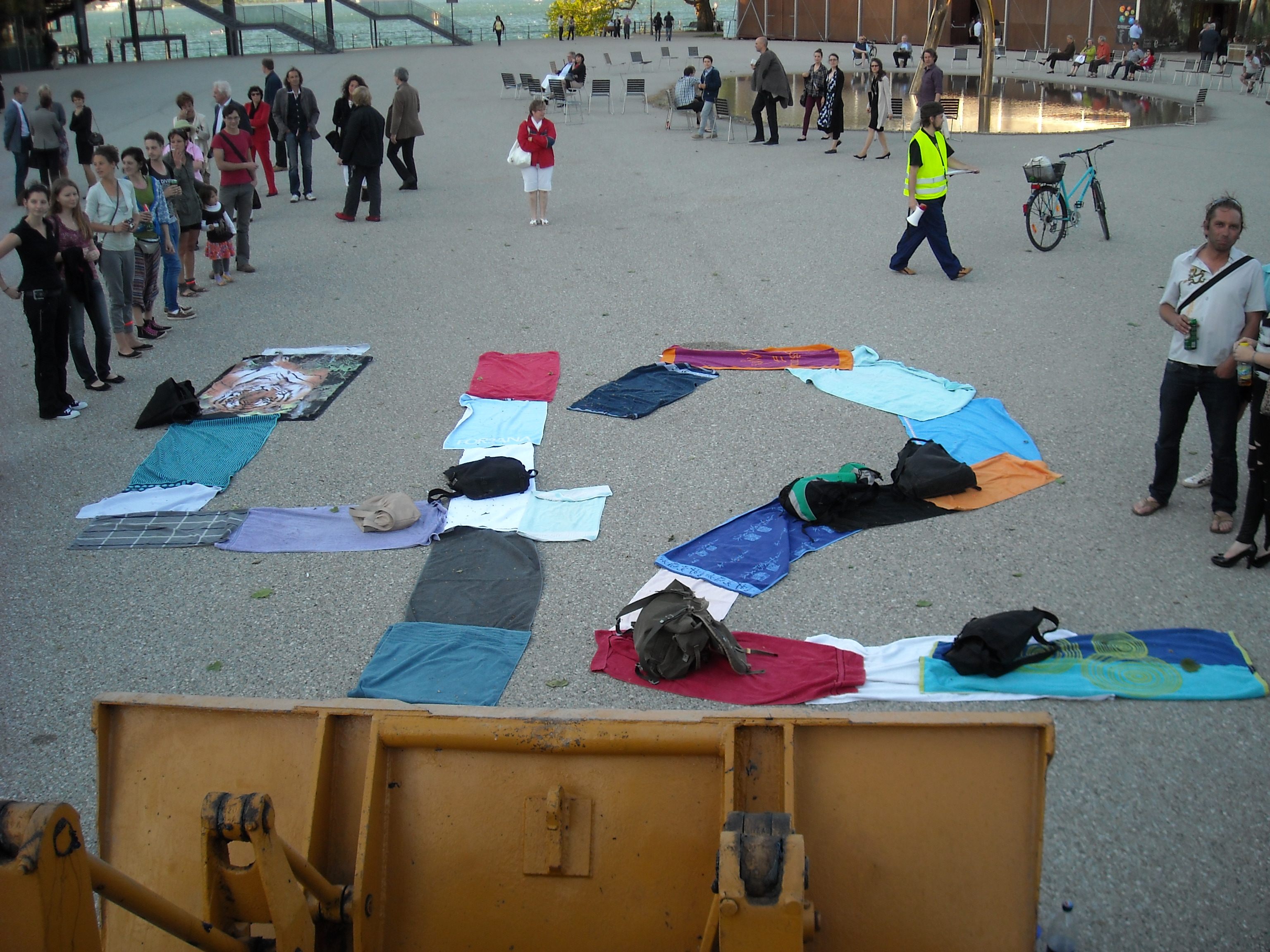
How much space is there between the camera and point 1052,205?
1230 centimetres

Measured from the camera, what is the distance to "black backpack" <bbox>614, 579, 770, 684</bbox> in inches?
194

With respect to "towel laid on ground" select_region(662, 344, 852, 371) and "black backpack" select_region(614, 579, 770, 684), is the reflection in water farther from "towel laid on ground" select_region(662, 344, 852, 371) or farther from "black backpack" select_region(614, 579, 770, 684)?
"black backpack" select_region(614, 579, 770, 684)

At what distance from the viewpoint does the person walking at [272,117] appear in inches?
643

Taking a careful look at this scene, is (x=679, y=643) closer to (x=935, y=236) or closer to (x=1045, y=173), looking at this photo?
(x=935, y=236)

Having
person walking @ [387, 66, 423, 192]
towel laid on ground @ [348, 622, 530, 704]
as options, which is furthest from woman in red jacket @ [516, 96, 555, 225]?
towel laid on ground @ [348, 622, 530, 704]

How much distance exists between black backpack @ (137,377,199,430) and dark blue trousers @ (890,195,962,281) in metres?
7.78

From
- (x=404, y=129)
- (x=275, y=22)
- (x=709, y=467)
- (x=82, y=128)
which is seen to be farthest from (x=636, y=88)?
(x=275, y=22)

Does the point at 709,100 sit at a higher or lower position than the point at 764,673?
higher

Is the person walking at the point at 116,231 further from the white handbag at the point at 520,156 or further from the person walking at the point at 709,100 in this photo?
the person walking at the point at 709,100

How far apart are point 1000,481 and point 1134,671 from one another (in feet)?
7.25

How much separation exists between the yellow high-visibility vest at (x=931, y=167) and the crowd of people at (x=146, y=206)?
7.54 meters

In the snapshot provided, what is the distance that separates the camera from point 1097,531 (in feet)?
20.6

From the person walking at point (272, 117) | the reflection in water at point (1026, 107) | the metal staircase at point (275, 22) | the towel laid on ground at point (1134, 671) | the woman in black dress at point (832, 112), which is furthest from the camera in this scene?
the metal staircase at point (275, 22)

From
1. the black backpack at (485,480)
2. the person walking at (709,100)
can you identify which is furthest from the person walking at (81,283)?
the person walking at (709,100)
